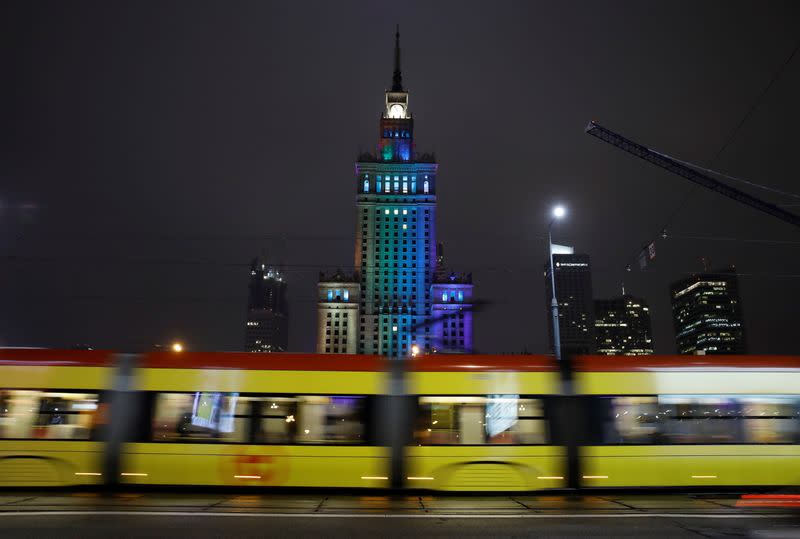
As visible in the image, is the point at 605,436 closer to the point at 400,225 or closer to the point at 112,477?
the point at 112,477

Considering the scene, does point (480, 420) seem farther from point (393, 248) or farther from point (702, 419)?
point (393, 248)

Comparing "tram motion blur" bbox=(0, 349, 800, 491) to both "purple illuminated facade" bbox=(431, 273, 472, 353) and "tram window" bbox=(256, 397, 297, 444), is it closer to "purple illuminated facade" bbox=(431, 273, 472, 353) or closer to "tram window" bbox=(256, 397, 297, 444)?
"tram window" bbox=(256, 397, 297, 444)

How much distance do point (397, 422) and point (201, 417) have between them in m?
4.74

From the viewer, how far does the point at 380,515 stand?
10797 millimetres

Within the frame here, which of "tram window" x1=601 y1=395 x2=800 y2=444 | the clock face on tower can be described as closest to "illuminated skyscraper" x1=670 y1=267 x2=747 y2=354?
the clock face on tower

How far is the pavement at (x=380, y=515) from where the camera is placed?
9094 mm

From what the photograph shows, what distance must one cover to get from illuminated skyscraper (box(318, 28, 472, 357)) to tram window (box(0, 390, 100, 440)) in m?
94.3

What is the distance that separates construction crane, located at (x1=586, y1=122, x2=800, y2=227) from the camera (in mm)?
43750

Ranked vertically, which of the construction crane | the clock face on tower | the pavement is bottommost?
the pavement

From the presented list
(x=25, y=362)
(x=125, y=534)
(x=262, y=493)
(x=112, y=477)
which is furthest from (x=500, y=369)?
(x=25, y=362)

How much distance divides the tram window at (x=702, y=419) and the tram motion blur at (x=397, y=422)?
1.2 inches

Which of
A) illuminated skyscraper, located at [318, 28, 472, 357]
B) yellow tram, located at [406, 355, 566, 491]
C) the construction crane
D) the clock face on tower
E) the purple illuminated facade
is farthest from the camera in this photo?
the clock face on tower

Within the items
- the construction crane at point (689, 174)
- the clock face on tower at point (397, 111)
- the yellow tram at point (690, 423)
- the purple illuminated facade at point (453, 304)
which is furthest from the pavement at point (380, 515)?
the clock face on tower at point (397, 111)

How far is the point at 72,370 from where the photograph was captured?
1436cm
